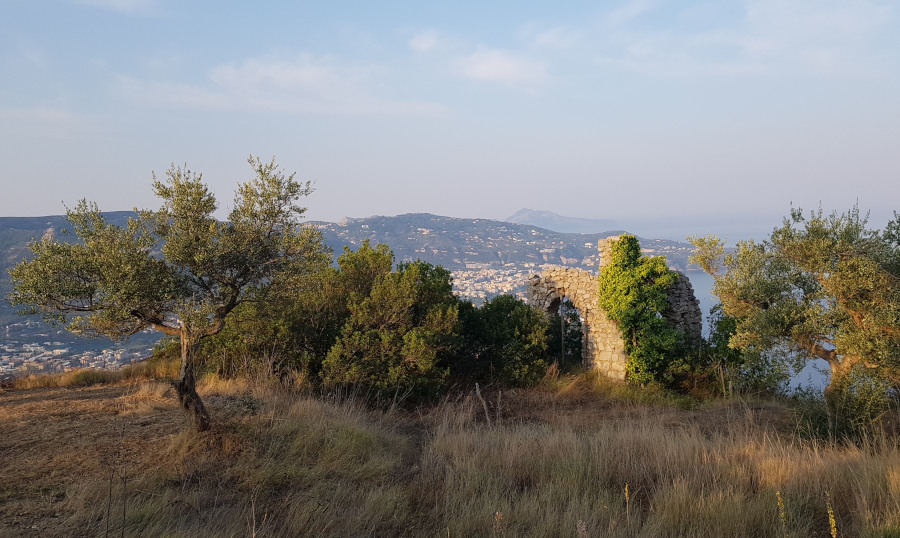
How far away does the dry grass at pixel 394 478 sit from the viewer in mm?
A: 4980

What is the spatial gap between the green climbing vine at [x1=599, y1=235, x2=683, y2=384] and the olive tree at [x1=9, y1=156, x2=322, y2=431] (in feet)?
32.6

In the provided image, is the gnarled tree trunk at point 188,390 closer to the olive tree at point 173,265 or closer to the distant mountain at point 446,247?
the olive tree at point 173,265

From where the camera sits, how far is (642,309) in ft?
48.7

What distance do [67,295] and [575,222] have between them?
5850 inches

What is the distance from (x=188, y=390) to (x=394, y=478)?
9.95 ft

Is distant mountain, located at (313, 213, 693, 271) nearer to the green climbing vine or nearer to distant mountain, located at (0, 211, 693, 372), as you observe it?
distant mountain, located at (0, 211, 693, 372)

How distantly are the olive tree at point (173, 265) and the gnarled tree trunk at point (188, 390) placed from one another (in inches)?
0.5

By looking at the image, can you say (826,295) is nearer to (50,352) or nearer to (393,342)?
(393,342)

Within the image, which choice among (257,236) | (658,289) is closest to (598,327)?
(658,289)

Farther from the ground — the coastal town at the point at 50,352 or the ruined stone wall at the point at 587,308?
the ruined stone wall at the point at 587,308

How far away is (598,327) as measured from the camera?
1599cm

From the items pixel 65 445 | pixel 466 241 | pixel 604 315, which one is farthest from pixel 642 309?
pixel 466 241

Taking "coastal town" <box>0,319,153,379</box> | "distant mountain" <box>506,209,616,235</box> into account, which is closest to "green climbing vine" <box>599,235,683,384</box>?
"coastal town" <box>0,319,153,379</box>

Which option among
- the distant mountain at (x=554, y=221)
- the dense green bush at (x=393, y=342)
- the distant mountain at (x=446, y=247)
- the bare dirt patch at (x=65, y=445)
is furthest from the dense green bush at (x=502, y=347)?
the distant mountain at (x=554, y=221)
